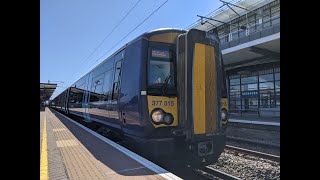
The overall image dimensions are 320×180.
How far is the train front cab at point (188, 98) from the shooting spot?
17.9ft

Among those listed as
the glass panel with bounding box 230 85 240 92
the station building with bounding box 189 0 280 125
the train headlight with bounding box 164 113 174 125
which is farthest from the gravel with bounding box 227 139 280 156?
the glass panel with bounding box 230 85 240 92

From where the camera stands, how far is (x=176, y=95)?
5648mm

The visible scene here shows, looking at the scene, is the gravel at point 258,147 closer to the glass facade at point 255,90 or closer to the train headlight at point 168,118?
the train headlight at point 168,118

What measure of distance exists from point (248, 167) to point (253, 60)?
13.2 meters

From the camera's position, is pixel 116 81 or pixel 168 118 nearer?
pixel 168 118

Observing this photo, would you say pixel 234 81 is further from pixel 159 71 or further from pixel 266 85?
pixel 159 71

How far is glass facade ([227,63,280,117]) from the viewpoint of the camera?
1797 centimetres

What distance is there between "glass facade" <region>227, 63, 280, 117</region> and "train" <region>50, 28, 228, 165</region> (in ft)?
40.1

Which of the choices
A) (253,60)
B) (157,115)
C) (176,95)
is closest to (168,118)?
(157,115)

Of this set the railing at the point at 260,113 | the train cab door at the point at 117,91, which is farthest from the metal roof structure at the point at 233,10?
the train cab door at the point at 117,91

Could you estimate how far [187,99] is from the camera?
546 centimetres

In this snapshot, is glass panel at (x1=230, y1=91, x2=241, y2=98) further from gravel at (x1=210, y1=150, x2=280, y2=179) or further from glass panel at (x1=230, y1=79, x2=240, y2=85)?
gravel at (x1=210, y1=150, x2=280, y2=179)
